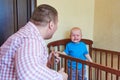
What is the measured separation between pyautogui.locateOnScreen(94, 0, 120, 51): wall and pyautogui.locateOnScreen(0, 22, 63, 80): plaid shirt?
1838mm

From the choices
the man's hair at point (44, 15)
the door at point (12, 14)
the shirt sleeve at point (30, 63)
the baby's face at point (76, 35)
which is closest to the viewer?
the shirt sleeve at point (30, 63)

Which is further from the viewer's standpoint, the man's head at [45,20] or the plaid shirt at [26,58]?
the man's head at [45,20]

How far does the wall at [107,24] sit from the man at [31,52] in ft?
5.82

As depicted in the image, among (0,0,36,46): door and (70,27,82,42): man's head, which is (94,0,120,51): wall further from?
(0,0,36,46): door

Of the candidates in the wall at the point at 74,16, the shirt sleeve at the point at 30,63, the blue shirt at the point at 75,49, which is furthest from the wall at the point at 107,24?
the shirt sleeve at the point at 30,63

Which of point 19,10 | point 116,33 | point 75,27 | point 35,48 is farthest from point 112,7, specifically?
point 35,48

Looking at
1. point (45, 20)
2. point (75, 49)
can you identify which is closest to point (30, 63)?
point (45, 20)

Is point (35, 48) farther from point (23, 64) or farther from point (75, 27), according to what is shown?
point (75, 27)

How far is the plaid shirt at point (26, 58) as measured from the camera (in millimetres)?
991

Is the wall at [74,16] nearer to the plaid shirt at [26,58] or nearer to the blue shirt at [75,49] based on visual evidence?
the blue shirt at [75,49]

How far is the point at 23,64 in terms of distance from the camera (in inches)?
38.9

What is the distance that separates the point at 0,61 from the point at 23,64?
0.19 m

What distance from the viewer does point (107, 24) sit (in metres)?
2.90

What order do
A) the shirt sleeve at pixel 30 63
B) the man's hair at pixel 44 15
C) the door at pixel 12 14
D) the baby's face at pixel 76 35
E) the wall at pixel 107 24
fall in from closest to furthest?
1. the shirt sleeve at pixel 30 63
2. the man's hair at pixel 44 15
3. the door at pixel 12 14
4. the baby's face at pixel 76 35
5. the wall at pixel 107 24
